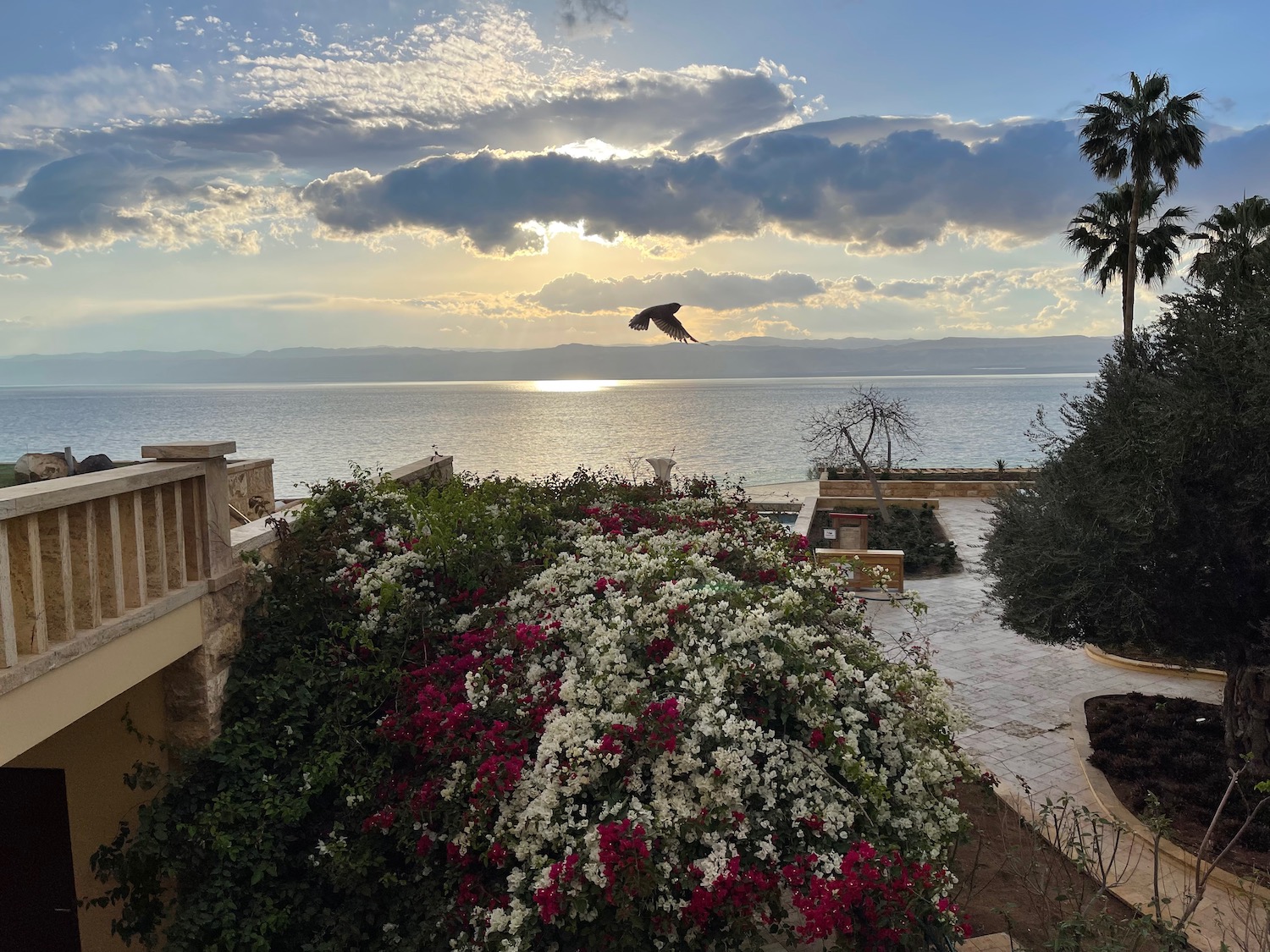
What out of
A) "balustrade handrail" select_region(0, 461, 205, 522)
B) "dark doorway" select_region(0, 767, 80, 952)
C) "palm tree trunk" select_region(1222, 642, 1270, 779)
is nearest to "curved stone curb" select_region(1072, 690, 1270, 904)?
"palm tree trunk" select_region(1222, 642, 1270, 779)

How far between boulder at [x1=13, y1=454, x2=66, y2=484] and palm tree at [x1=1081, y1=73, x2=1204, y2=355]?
19.4 metres

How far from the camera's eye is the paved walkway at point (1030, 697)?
5.86 metres

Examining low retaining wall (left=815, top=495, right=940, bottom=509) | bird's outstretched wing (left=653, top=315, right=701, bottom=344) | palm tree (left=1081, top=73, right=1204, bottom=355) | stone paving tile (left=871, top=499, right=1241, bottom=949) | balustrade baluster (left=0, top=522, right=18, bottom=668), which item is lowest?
stone paving tile (left=871, top=499, right=1241, bottom=949)

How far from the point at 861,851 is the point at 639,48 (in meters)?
10.9

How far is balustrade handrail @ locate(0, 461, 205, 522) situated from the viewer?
326cm

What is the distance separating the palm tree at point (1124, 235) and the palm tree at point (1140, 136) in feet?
1.74

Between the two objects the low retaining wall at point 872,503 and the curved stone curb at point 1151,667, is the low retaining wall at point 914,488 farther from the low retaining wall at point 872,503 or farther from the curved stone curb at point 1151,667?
the curved stone curb at point 1151,667

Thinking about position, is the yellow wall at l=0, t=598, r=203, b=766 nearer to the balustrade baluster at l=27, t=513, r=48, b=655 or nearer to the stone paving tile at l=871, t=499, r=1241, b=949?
the balustrade baluster at l=27, t=513, r=48, b=655

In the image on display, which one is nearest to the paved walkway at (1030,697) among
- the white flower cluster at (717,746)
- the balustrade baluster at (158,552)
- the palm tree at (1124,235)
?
the white flower cluster at (717,746)

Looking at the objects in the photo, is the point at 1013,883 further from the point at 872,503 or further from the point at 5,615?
the point at 872,503

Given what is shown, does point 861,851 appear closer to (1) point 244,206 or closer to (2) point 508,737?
(2) point 508,737

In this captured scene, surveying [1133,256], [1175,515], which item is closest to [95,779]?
[1175,515]

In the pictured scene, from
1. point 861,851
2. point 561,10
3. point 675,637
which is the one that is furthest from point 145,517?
point 561,10

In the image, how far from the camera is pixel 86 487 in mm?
3680
